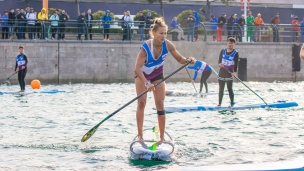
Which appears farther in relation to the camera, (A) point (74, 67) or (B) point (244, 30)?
(B) point (244, 30)

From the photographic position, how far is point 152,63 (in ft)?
34.2

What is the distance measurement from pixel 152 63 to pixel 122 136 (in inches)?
94.3

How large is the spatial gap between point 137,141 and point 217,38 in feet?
80.0

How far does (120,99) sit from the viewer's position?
2186 cm

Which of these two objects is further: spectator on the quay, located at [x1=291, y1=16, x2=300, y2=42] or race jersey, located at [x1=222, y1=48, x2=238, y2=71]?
spectator on the quay, located at [x1=291, y1=16, x2=300, y2=42]

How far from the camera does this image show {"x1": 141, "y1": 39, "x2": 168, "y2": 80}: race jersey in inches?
405

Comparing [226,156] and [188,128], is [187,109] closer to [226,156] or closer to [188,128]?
[188,128]

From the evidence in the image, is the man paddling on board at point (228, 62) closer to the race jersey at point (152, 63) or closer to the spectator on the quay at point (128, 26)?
the race jersey at point (152, 63)

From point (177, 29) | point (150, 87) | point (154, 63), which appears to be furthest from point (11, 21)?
point (150, 87)

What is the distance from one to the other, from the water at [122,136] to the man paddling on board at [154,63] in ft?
2.48

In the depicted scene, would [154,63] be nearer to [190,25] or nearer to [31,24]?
[31,24]

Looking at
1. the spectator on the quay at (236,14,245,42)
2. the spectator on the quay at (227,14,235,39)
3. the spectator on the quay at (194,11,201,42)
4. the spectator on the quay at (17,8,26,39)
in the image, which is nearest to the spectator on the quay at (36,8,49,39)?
the spectator on the quay at (17,8,26,39)

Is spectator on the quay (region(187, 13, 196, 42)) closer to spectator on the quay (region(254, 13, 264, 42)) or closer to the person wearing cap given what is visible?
spectator on the quay (region(254, 13, 264, 42))

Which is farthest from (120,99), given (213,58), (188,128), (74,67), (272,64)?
(272,64)
